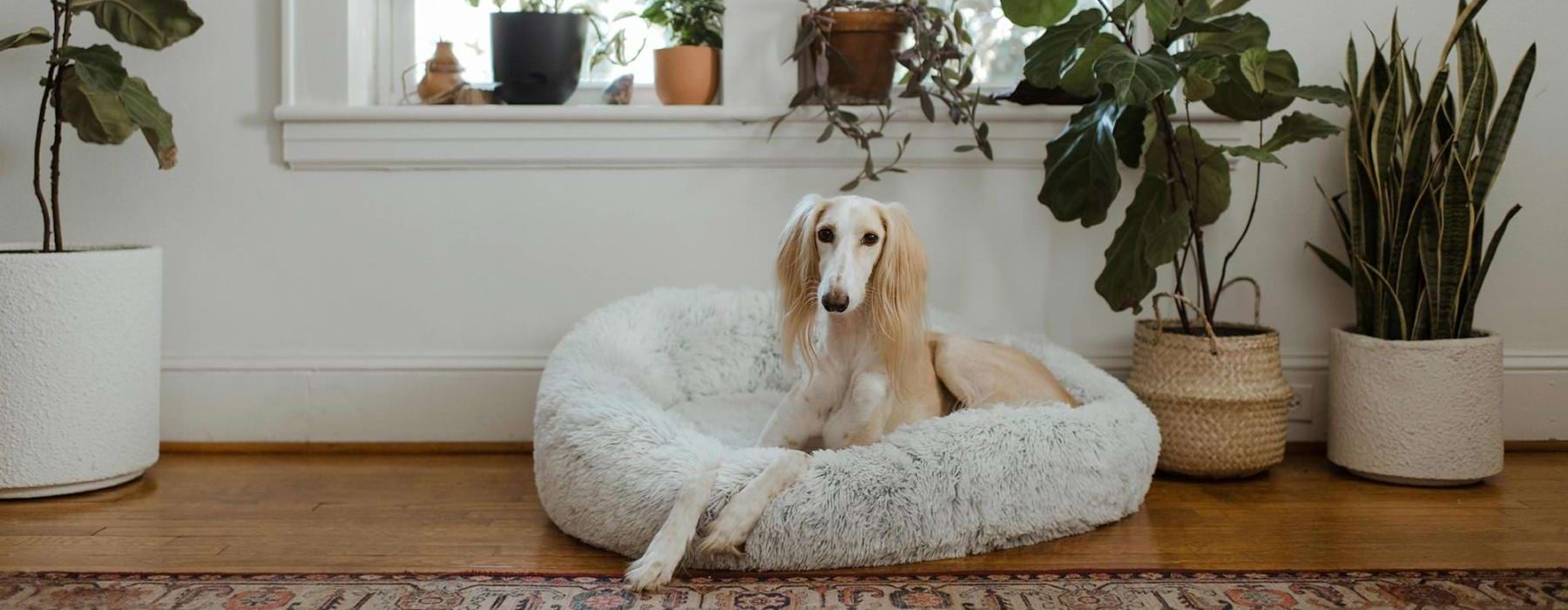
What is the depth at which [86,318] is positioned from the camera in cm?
237

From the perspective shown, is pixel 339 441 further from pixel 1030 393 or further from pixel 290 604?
pixel 1030 393

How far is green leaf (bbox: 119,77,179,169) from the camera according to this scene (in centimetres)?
245

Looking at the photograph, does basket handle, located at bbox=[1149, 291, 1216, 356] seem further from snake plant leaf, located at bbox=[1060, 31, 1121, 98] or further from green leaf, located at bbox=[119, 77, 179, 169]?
green leaf, located at bbox=[119, 77, 179, 169]

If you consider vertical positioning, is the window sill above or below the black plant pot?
below

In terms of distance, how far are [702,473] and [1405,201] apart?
1.68 metres

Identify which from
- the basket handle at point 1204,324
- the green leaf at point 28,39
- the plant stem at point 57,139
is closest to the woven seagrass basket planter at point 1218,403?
the basket handle at point 1204,324

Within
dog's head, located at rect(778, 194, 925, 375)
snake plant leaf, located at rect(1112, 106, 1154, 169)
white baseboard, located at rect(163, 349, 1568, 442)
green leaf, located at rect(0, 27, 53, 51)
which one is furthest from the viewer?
white baseboard, located at rect(163, 349, 1568, 442)

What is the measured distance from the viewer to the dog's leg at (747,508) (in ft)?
5.93

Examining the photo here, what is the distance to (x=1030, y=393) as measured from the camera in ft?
7.46

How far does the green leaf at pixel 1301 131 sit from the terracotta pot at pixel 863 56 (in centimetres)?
86

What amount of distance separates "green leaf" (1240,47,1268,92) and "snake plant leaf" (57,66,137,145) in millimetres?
2213

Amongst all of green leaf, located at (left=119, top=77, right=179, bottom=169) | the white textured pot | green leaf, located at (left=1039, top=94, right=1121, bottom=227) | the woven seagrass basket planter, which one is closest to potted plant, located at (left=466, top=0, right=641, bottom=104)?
green leaf, located at (left=119, top=77, right=179, bottom=169)

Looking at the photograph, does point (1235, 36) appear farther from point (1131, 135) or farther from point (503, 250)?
point (503, 250)

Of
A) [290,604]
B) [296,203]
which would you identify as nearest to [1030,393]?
[290,604]
